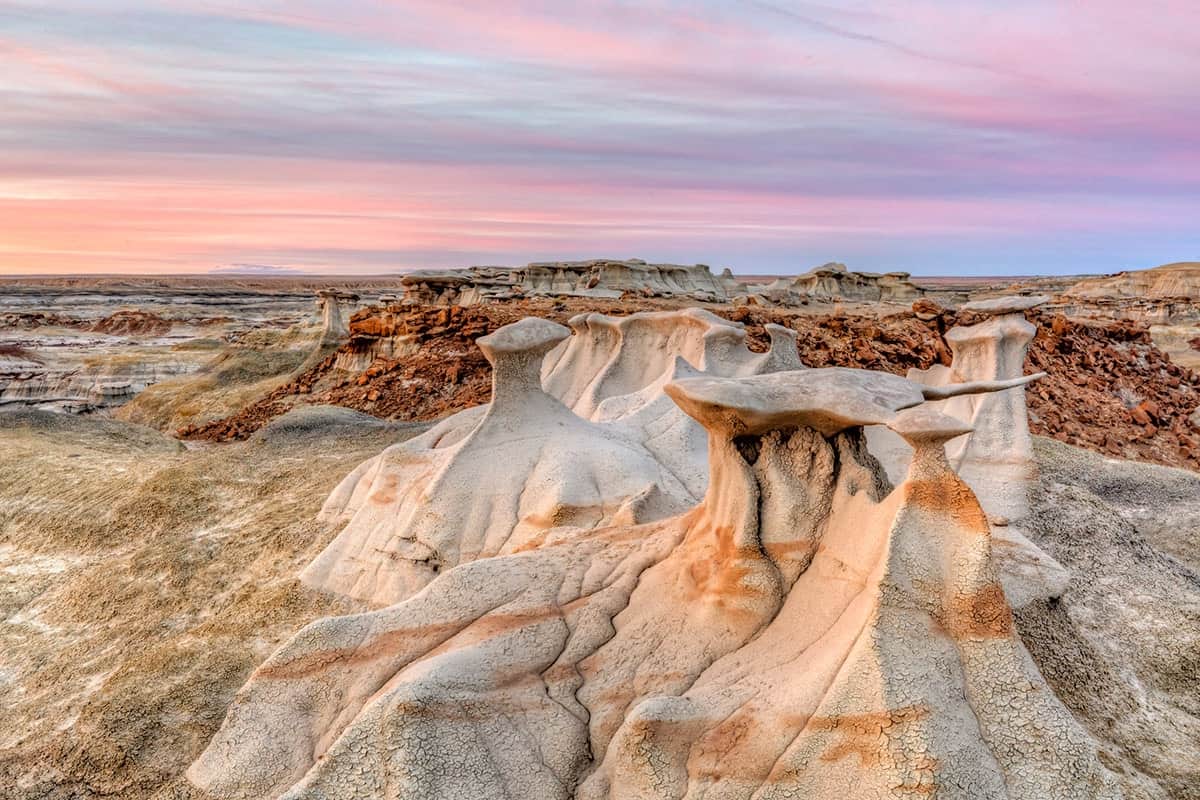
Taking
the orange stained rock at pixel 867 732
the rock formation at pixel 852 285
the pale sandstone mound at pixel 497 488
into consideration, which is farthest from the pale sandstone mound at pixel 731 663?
the rock formation at pixel 852 285

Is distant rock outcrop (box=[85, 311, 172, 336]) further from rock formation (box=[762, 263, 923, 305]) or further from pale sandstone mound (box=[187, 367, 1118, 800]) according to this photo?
pale sandstone mound (box=[187, 367, 1118, 800])

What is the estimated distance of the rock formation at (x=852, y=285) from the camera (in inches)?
1859

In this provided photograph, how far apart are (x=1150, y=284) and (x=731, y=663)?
69977 mm

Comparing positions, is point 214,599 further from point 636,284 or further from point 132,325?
point 132,325

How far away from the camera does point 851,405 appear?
4.16m

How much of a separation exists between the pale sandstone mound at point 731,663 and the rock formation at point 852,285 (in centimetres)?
4184

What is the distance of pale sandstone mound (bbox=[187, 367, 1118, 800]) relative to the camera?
350 centimetres

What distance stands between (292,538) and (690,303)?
68.4ft

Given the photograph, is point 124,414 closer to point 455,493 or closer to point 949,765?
point 455,493

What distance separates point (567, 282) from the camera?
42969mm

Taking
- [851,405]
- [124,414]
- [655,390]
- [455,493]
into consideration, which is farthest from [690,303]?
[851,405]

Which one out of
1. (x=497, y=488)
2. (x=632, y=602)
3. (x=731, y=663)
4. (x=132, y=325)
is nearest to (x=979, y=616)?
(x=731, y=663)

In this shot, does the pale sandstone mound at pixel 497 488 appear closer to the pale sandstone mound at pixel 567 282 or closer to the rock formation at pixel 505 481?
the rock formation at pixel 505 481

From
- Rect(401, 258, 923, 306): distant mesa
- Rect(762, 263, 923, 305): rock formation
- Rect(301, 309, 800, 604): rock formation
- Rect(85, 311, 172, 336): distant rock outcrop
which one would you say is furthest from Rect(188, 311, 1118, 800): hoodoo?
Rect(85, 311, 172, 336): distant rock outcrop
